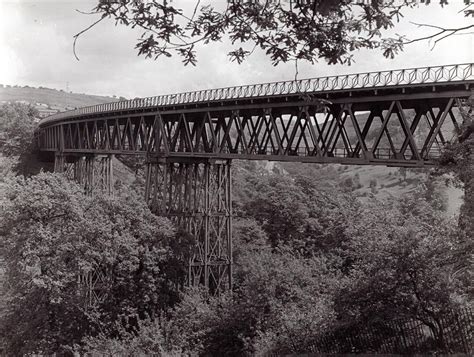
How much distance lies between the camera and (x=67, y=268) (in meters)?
22.4

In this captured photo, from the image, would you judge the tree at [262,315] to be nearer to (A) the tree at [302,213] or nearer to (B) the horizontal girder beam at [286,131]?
(B) the horizontal girder beam at [286,131]

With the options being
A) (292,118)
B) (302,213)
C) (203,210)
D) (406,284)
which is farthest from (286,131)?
(302,213)

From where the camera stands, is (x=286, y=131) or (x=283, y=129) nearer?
(x=286, y=131)

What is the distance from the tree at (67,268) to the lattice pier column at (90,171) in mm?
14509

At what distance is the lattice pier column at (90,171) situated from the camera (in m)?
40.7

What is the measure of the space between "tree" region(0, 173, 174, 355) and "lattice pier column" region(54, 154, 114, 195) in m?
14.5

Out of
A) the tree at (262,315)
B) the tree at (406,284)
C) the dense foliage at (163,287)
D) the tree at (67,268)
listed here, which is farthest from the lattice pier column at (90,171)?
the tree at (406,284)

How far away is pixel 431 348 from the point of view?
557 inches

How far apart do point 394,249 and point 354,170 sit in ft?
353

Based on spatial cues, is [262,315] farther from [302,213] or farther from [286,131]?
[302,213]

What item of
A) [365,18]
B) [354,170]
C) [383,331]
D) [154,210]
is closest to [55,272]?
[154,210]

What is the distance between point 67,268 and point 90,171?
22975 mm

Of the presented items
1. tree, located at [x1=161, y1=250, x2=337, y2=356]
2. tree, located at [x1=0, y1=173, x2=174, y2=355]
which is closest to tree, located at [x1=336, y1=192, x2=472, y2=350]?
tree, located at [x1=161, y1=250, x2=337, y2=356]

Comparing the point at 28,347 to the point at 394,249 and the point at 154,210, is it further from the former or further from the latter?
the point at 394,249
